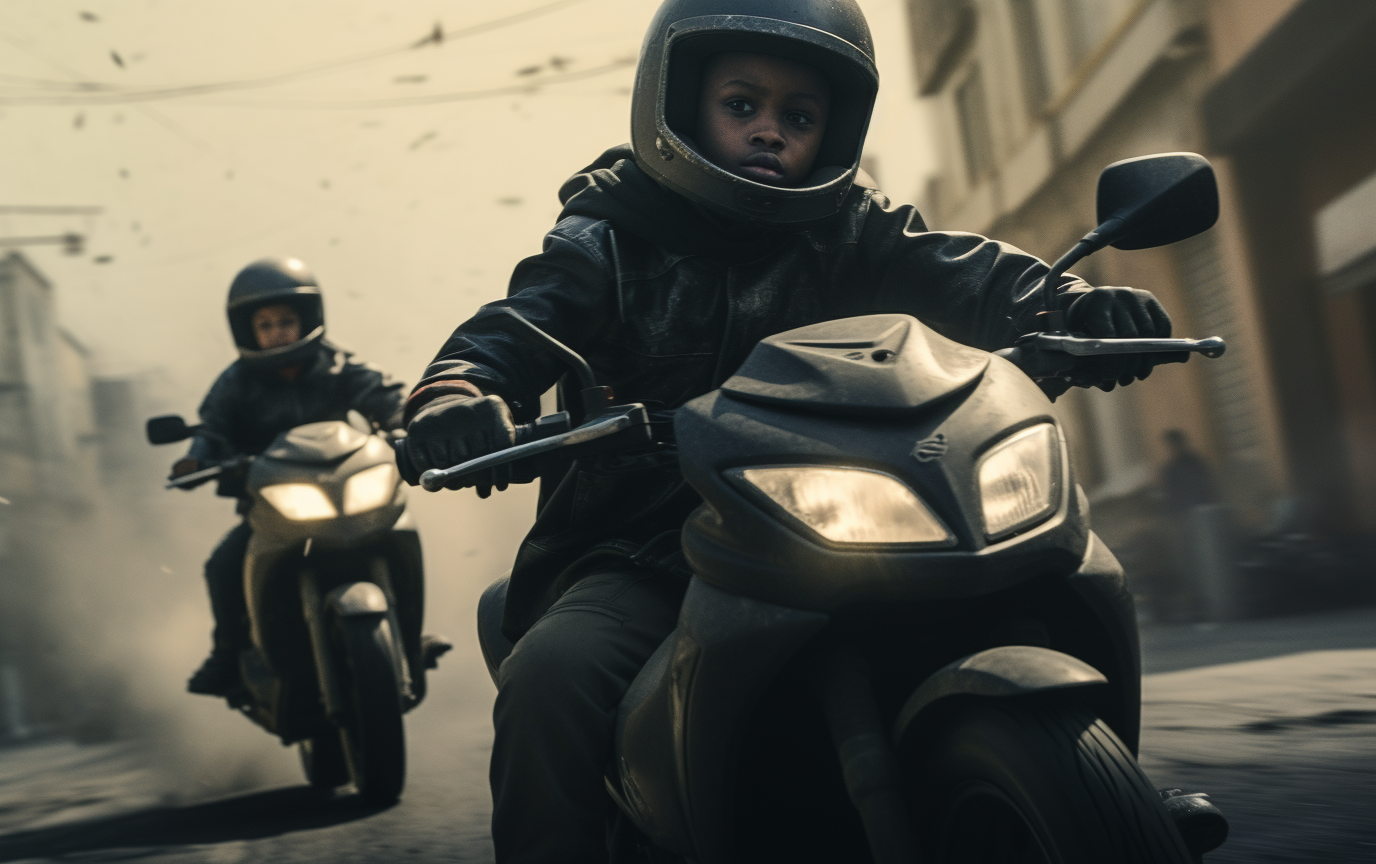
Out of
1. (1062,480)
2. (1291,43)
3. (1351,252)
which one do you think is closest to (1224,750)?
(1062,480)

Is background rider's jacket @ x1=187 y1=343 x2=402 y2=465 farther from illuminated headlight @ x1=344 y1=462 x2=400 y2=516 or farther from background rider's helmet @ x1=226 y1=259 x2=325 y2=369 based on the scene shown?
illuminated headlight @ x1=344 y1=462 x2=400 y2=516

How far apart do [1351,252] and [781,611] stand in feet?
31.2

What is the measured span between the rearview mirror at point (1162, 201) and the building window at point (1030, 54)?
1368 cm

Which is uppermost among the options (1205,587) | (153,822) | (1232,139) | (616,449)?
(1232,139)

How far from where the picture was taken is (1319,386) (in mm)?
10508

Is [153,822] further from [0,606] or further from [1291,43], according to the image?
[0,606]

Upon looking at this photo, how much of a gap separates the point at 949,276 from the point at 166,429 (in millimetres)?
3677

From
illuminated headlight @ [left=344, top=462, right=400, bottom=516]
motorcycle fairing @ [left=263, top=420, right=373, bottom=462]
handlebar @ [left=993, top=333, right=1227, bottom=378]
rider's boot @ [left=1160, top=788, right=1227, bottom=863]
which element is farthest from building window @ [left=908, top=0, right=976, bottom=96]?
rider's boot @ [left=1160, top=788, right=1227, bottom=863]

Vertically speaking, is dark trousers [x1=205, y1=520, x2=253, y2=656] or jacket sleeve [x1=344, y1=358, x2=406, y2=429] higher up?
jacket sleeve [x1=344, y1=358, x2=406, y2=429]

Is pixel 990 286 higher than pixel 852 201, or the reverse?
pixel 852 201

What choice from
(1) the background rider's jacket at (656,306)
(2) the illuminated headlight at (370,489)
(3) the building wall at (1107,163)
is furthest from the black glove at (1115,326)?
(3) the building wall at (1107,163)

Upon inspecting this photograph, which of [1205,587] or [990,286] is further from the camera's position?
[1205,587]

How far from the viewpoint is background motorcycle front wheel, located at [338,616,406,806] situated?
16.2 feet

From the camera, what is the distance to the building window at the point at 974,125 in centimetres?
1700
